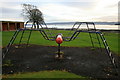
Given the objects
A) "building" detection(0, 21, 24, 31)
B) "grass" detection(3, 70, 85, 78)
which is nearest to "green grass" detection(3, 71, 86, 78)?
"grass" detection(3, 70, 85, 78)

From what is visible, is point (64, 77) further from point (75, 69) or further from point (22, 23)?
point (22, 23)

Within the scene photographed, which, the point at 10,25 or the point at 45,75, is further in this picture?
the point at 10,25

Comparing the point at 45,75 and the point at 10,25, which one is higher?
the point at 10,25

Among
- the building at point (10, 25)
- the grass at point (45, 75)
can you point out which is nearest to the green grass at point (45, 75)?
the grass at point (45, 75)

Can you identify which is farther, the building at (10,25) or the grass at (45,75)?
the building at (10,25)

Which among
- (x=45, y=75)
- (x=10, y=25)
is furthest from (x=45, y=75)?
(x=10, y=25)

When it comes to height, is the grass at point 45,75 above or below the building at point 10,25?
below

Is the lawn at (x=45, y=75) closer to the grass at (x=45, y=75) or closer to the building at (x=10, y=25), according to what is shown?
the grass at (x=45, y=75)

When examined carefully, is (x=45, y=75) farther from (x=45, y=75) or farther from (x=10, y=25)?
(x=10, y=25)

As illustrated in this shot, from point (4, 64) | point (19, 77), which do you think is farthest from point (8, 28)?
point (19, 77)

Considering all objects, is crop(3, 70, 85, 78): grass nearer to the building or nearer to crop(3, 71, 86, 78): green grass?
crop(3, 71, 86, 78): green grass

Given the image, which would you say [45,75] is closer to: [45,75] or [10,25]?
[45,75]

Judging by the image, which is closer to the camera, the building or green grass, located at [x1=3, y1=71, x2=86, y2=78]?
green grass, located at [x1=3, y1=71, x2=86, y2=78]

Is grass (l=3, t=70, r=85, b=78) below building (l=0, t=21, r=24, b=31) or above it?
below
